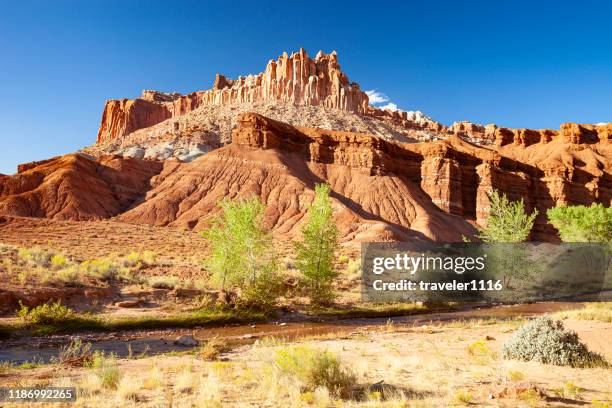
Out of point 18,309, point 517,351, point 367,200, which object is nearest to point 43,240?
point 18,309

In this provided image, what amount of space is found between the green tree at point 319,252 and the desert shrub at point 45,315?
12.1 metres

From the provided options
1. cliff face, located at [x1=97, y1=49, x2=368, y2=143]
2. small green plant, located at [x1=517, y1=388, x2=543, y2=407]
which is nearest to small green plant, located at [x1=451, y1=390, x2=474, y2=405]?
small green plant, located at [x1=517, y1=388, x2=543, y2=407]

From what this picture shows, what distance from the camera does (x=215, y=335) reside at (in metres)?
18.6

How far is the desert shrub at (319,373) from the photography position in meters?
7.98

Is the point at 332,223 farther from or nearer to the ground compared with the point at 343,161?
nearer to the ground

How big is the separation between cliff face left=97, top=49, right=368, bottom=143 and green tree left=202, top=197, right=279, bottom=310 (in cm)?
11241

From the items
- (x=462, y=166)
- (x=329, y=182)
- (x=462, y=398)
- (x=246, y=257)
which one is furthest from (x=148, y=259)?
(x=462, y=166)

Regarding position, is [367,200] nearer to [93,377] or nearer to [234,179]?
[234,179]

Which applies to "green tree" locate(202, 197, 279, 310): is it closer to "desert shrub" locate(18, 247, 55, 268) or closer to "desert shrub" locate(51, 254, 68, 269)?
"desert shrub" locate(51, 254, 68, 269)

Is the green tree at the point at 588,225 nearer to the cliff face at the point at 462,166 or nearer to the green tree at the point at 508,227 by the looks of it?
the green tree at the point at 508,227

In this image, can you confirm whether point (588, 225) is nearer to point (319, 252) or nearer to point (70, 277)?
point (319, 252)

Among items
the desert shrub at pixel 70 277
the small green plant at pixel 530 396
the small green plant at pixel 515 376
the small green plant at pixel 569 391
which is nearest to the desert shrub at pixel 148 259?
the desert shrub at pixel 70 277

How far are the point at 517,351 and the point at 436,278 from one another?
25.0 metres

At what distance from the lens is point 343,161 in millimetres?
88562
